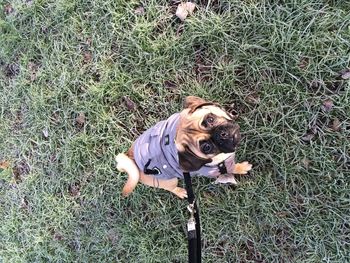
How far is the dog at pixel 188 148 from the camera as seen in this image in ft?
5.34

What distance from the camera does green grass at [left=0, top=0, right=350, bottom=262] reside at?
7.39 ft

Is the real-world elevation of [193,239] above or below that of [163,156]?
below

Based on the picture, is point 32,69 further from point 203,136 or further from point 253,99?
point 203,136

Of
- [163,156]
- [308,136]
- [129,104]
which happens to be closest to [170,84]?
[129,104]

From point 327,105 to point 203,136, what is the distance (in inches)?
37.8

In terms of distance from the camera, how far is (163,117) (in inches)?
104

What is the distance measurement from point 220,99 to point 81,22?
3.86 feet

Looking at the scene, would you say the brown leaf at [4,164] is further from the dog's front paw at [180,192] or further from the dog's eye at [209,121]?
the dog's eye at [209,121]

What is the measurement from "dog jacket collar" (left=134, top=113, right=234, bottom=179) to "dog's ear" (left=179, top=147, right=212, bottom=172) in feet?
0.22

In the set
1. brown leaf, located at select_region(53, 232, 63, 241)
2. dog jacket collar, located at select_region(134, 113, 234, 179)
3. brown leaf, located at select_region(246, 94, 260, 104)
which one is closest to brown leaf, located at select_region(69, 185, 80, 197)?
brown leaf, located at select_region(53, 232, 63, 241)

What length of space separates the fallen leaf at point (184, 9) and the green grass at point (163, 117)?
0.05 metres

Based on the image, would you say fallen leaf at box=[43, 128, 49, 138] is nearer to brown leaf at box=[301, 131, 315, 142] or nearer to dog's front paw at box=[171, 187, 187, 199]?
dog's front paw at box=[171, 187, 187, 199]

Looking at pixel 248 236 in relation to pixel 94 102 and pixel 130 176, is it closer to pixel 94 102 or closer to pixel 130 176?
pixel 130 176

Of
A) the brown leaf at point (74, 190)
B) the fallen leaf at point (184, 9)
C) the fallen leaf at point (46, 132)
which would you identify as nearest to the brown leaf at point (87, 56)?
the fallen leaf at point (46, 132)
